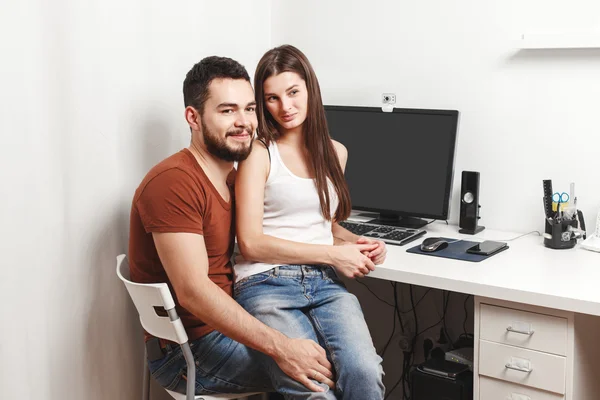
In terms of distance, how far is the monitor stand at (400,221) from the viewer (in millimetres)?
2650

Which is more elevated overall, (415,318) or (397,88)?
(397,88)

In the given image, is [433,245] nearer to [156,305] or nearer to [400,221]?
[400,221]

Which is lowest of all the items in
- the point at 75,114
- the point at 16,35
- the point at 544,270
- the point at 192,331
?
the point at 192,331

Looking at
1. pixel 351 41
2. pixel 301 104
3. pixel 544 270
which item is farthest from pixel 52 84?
pixel 544 270

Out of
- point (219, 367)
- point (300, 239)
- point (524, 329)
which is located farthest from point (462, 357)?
point (219, 367)

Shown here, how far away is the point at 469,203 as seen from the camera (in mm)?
2525

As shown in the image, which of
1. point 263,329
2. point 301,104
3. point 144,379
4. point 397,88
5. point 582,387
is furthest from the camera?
point 397,88

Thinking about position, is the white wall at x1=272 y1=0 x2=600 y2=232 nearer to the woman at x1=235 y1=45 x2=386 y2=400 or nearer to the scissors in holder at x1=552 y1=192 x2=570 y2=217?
the scissors in holder at x1=552 y1=192 x2=570 y2=217

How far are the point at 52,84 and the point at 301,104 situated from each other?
27.6 inches

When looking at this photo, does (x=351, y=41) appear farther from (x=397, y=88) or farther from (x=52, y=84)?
(x=52, y=84)

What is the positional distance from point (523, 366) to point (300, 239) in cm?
71

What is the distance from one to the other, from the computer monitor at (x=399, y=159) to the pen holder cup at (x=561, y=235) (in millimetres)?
381

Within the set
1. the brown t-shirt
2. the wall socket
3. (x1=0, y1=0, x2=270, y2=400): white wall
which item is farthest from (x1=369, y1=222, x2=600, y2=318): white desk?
(x1=0, y1=0, x2=270, y2=400): white wall

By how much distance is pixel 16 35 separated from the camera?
1883 mm
